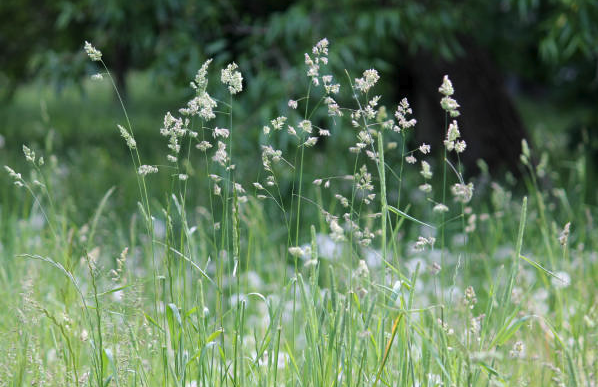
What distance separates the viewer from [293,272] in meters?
3.68

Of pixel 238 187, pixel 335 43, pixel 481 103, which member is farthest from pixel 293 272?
pixel 481 103

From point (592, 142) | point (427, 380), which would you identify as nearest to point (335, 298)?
point (427, 380)

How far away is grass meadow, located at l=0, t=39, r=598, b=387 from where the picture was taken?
1382 mm

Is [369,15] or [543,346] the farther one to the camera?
[369,15]

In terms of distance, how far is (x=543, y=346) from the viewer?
2.24 m

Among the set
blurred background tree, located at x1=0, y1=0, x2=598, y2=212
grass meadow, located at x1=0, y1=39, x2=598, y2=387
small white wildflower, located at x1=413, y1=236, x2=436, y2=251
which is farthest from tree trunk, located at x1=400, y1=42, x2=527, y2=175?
small white wildflower, located at x1=413, y1=236, x2=436, y2=251

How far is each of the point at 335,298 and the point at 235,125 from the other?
11.2 ft

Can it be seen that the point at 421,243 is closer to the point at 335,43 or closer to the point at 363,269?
the point at 363,269

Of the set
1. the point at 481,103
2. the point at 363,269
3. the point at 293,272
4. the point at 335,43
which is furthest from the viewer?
the point at 481,103

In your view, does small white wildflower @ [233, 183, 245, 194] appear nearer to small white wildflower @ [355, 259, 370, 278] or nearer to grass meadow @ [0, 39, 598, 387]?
grass meadow @ [0, 39, 598, 387]

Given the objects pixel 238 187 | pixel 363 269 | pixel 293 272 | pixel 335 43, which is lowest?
pixel 363 269

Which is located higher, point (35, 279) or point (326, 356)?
point (35, 279)

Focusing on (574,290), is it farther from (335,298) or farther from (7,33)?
(7,33)

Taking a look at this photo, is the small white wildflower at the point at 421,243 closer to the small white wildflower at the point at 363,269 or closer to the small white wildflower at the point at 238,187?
the small white wildflower at the point at 363,269
